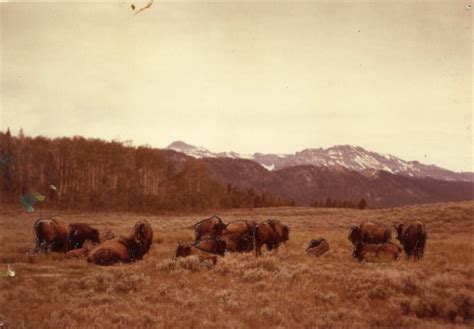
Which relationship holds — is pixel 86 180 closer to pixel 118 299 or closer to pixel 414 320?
pixel 118 299

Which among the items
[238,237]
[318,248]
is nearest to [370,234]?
[318,248]

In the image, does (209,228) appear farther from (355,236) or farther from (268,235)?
(355,236)

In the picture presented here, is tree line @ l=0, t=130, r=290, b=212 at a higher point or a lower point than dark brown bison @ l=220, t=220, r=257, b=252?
higher

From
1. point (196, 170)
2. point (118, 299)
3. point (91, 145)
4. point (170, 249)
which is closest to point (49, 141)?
point (91, 145)

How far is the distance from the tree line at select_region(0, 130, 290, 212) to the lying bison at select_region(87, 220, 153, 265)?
29286mm

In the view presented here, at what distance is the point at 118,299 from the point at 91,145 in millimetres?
52947

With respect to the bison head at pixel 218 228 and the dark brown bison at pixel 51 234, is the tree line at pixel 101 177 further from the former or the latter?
the bison head at pixel 218 228

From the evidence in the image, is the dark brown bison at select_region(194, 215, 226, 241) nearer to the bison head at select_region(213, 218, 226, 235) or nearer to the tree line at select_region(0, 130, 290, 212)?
the bison head at select_region(213, 218, 226, 235)

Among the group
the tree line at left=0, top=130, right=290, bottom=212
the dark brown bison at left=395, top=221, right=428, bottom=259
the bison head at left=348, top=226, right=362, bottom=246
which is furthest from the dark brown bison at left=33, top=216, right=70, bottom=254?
the tree line at left=0, top=130, right=290, bottom=212

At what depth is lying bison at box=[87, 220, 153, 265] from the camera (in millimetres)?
14703

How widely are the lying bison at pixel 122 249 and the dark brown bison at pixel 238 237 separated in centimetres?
364

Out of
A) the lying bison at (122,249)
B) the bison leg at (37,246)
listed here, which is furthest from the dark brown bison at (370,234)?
the bison leg at (37,246)

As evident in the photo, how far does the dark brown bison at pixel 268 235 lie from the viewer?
A: 58.6 feet

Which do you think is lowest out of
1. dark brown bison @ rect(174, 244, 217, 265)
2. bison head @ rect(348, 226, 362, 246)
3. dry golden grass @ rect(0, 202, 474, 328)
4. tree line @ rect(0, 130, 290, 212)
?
dry golden grass @ rect(0, 202, 474, 328)
